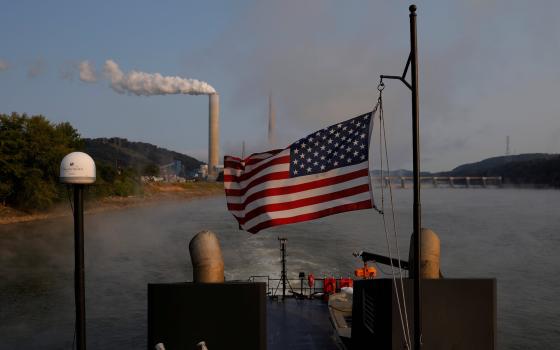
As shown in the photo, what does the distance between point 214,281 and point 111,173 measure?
139m

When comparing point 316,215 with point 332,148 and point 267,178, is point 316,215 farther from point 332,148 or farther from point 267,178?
point 332,148

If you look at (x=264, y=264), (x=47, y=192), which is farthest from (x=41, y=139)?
(x=264, y=264)

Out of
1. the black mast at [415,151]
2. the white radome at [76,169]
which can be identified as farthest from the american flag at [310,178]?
the white radome at [76,169]

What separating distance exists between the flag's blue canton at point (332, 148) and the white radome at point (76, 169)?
15.3ft

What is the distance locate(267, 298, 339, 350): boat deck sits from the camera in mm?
18578

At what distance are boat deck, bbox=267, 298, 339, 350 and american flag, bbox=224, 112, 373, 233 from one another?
7.57m

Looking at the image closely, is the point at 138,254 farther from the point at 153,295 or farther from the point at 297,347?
the point at 153,295

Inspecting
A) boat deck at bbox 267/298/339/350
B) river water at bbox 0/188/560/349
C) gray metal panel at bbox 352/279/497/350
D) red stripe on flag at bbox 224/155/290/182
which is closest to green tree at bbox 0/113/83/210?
river water at bbox 0/188/560/349

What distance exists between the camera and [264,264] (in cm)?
A: 6181

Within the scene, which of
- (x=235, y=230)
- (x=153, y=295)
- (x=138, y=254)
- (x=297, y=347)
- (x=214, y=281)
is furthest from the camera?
(x=235, y=230)

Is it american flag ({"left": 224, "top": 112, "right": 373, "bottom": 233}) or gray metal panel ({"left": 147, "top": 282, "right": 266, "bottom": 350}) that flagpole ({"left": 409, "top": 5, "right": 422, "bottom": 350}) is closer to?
american flag ({"left": 224, "top": 112, "right": 373, "bottom": 233})

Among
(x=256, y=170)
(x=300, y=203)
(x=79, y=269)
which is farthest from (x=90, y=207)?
(x=300, y=203)

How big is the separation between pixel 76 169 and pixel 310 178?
5288 millimetres

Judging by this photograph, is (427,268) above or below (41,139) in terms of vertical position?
below
